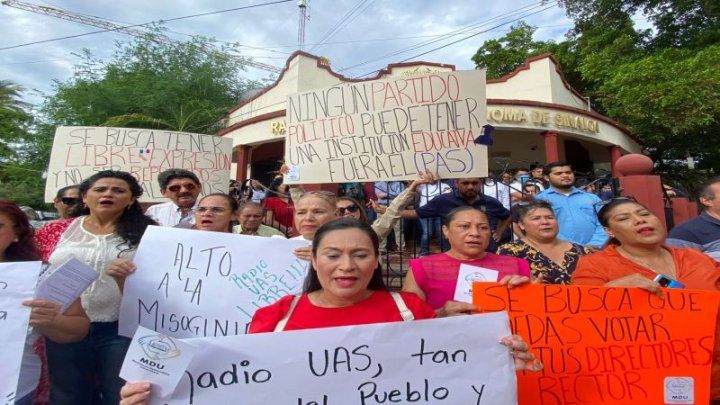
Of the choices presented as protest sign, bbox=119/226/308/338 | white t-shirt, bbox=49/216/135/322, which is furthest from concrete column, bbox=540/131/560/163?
white t-shirt, bbox=49/216/135/322

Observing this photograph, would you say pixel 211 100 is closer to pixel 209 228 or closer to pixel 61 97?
pixel 61 97

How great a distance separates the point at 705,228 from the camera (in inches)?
125

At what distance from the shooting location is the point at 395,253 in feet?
21.1

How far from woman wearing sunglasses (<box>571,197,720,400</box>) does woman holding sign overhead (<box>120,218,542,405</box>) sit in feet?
2.89

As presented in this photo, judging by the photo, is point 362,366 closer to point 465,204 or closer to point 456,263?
point 456,263

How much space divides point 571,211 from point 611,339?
2518mm

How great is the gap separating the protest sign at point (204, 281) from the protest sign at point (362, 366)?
938 millimetres

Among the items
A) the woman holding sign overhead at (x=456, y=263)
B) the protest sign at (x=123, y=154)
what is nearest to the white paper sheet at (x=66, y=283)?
the woman holding sign overhead at (x=456, y=263)

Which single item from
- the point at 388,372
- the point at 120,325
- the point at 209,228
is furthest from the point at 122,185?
the point at 388,372

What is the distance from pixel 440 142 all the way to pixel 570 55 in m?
19.2

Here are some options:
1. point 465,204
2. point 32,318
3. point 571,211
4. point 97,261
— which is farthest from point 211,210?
point 571,211

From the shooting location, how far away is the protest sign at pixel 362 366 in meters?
1.69

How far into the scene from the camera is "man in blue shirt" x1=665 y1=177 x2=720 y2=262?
3.11 metres

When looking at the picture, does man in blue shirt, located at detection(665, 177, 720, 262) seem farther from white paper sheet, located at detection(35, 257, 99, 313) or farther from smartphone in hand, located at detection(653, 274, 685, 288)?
white paper sheet, located at detection(35, 257, 99, 313)
